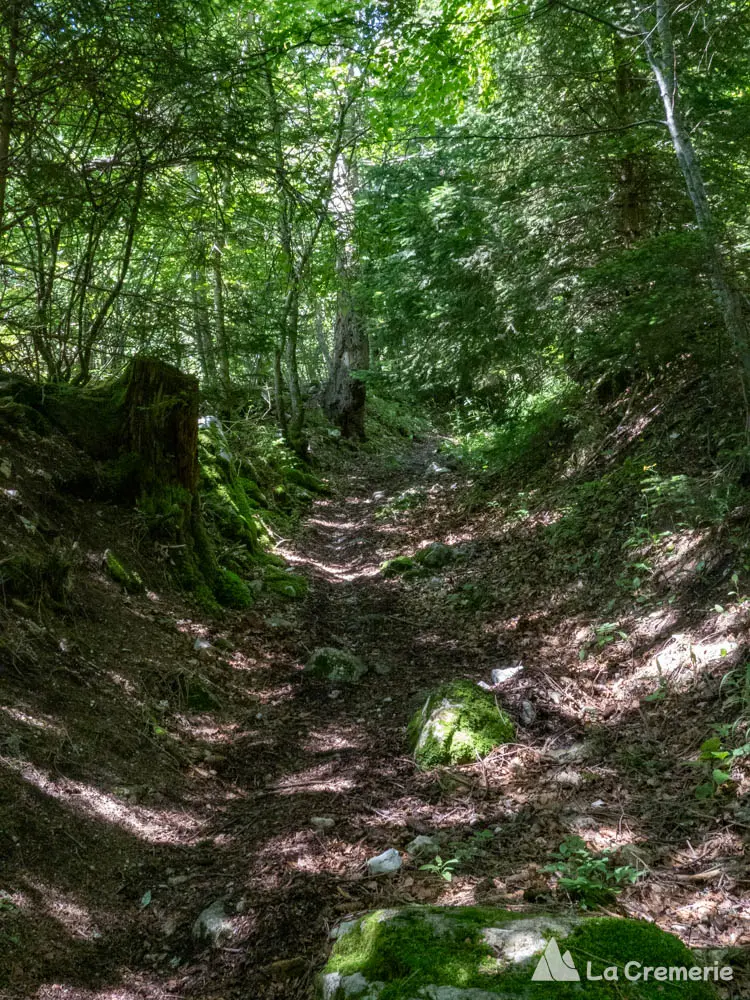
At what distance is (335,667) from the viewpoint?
630 centimetres

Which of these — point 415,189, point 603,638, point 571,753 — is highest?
point 415,189

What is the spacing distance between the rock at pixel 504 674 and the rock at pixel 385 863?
2394 millimetres

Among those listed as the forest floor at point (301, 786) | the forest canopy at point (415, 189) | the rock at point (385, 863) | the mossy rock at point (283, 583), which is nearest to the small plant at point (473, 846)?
the forest floor at point (301, 786)

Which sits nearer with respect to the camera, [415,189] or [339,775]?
[339,775]

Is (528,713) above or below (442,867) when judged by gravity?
above

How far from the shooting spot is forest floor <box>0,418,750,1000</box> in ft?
9.62

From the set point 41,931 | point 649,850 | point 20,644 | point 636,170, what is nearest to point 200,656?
point 20,644

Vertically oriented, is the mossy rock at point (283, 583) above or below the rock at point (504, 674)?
above

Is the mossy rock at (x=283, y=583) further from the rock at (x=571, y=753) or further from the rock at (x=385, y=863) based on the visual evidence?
the rock at (x=385, y=863)

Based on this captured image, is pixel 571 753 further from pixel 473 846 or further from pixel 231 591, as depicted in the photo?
pixel 231 591

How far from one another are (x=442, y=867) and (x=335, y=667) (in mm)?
3073

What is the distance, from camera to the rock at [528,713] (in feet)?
16.1

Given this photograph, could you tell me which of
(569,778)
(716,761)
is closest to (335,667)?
(569,778)

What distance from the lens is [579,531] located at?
756 cm
